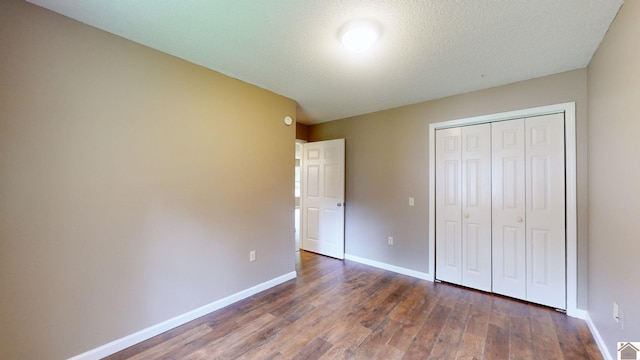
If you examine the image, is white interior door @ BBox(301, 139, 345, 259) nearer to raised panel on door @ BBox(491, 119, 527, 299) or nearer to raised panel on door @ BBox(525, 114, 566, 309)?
raised panel on door @ BBox(491, 119, 527, 299)

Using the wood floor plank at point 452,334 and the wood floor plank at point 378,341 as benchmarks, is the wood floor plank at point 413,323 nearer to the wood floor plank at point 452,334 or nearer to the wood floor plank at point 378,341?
the wood floor plank at point 378,341

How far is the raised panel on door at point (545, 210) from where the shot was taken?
2365mm

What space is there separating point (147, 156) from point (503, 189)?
3586 millimetres

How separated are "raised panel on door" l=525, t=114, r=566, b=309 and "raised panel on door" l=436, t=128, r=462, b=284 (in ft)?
2.16

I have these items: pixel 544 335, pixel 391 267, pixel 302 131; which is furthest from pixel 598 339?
pixel 302 131

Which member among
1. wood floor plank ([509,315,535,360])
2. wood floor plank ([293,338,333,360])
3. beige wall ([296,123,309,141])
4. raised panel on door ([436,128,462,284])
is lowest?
wood floor plank ([293,338,333,360])

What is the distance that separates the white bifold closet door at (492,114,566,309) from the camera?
7.81 feet

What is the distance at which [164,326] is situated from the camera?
2045mm

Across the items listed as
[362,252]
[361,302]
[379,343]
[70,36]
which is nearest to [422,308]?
[361,302]

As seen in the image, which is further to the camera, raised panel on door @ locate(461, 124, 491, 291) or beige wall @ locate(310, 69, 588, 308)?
raised panel on door @ locate(461, 124, 491, 291)

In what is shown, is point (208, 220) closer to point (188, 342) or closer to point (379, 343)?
point (188, 342)

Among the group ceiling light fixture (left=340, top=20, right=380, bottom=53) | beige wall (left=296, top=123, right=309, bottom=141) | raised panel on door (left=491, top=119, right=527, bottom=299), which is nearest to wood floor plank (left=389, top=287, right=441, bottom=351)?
raised panel on door (left=491, top=119, right=527, bottom=299)

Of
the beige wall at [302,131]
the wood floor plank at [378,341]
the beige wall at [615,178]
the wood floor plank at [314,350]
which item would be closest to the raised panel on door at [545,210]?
the beige wall at [615,178]

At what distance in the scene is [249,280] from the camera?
2.70 meters
